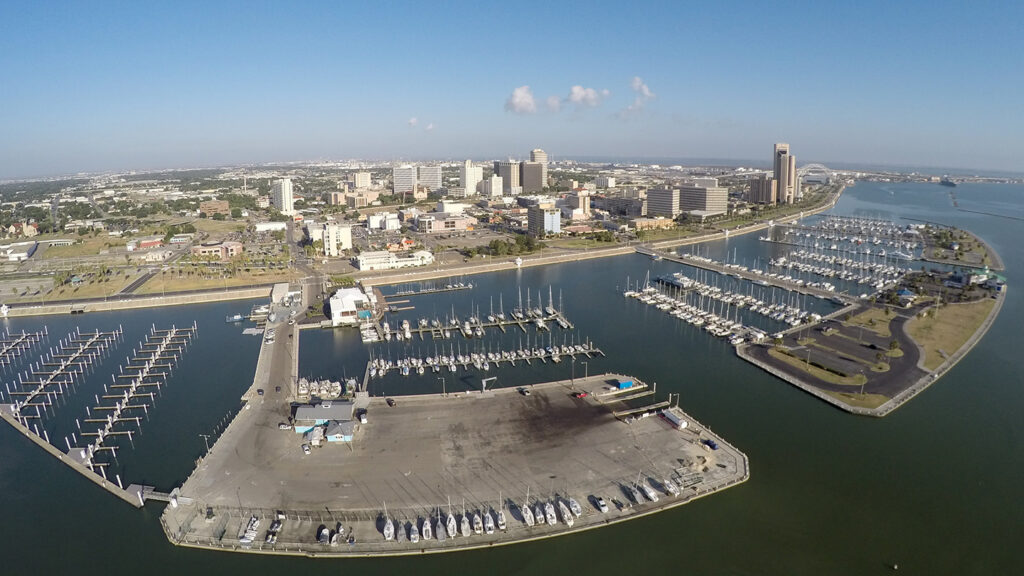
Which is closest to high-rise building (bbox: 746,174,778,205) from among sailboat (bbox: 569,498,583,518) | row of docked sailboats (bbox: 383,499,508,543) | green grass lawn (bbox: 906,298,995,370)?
green grass lawn (bbox: 906,298,995,370)

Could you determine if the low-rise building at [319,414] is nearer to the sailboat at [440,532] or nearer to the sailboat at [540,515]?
the sailboat at [440,532]

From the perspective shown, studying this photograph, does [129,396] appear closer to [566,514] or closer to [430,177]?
[566,514]

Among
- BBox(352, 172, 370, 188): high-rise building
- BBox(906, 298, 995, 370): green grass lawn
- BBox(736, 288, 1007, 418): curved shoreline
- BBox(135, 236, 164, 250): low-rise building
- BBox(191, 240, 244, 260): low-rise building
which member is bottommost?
BBox(736, 288, 1007, 418): curved shoreline

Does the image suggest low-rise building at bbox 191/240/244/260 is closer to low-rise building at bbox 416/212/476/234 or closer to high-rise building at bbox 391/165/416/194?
low-rise building at bbox 416/212/476/234

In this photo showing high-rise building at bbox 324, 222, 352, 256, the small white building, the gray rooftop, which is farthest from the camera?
the small white building

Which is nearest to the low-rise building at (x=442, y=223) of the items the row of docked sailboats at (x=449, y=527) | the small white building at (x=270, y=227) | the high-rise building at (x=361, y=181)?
the small white building at (x=270, y=227)

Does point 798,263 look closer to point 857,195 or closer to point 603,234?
point 603,234

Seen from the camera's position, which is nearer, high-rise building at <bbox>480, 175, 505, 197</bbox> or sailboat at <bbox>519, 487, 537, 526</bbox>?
sailboat at <bbox>519, 487, 537, 526</bbox>

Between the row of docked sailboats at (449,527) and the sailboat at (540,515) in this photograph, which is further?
the sailboat at (540,515)
